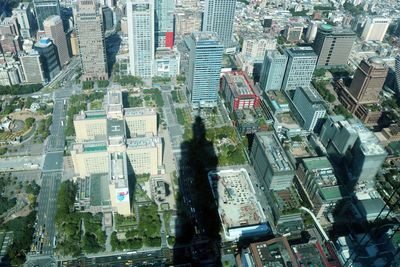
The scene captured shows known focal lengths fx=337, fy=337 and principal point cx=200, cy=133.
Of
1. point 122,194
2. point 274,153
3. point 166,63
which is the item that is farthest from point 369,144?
Result: point 166,63

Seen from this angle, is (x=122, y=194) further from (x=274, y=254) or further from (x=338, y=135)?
(x=338, y=135)

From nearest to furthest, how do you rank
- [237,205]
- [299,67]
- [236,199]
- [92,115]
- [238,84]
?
[237,205]
[236,199]
[92,115]
[299,67]
[238,84]

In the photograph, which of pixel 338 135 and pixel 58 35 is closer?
pixel 338 135

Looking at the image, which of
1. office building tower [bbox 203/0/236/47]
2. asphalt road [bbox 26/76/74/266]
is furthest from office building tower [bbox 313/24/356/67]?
asphalt road [bbox 26/76/74/266]

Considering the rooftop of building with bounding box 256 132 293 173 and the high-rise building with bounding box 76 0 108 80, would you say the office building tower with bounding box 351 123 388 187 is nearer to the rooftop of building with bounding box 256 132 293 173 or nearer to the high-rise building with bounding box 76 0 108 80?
the rooftop of building with bounding box 256 132 293 173

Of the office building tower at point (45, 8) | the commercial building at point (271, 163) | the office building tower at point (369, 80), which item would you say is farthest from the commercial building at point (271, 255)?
the office building tower at point (45, 8)

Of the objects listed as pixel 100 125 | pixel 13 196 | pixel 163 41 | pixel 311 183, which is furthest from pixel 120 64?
pixel 311 183
